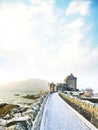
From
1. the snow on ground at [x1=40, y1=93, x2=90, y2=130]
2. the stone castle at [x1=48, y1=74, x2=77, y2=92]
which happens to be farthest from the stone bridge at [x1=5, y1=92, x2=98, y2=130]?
the stone castle at [x1=48, y1=74, x2=77, y2=92]

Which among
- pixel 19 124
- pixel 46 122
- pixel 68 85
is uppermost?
pixel 68 85

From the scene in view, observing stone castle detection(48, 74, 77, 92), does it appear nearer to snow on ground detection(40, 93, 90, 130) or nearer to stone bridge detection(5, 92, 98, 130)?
snow on ground detection(40, 93, 90, 130)

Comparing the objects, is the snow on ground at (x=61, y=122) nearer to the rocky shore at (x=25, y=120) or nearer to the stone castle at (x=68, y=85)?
the rocky shore at (x=25, y=120)

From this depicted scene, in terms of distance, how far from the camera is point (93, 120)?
1619cm

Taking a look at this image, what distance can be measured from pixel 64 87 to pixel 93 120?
120 metres

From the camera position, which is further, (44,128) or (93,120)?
(93,120)

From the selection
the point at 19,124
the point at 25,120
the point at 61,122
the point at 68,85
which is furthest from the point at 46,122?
the point at 68,85

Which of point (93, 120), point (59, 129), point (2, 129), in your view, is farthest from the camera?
point (93, 120)

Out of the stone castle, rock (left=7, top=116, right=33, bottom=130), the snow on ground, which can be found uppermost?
the stone castle

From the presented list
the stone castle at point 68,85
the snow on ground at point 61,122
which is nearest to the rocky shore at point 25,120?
the snow on ground at point 61,122

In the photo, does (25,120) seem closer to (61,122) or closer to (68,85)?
(61,122)

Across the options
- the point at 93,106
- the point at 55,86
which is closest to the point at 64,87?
the point at 55,86

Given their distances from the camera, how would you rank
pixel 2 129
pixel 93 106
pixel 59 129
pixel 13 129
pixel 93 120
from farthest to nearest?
pixel 93 106 → pixel 93 120 → pixel 59 129 → pixel 2 129 → pixel 13 129

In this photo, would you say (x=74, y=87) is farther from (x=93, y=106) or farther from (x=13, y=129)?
(x=13, y=129)
